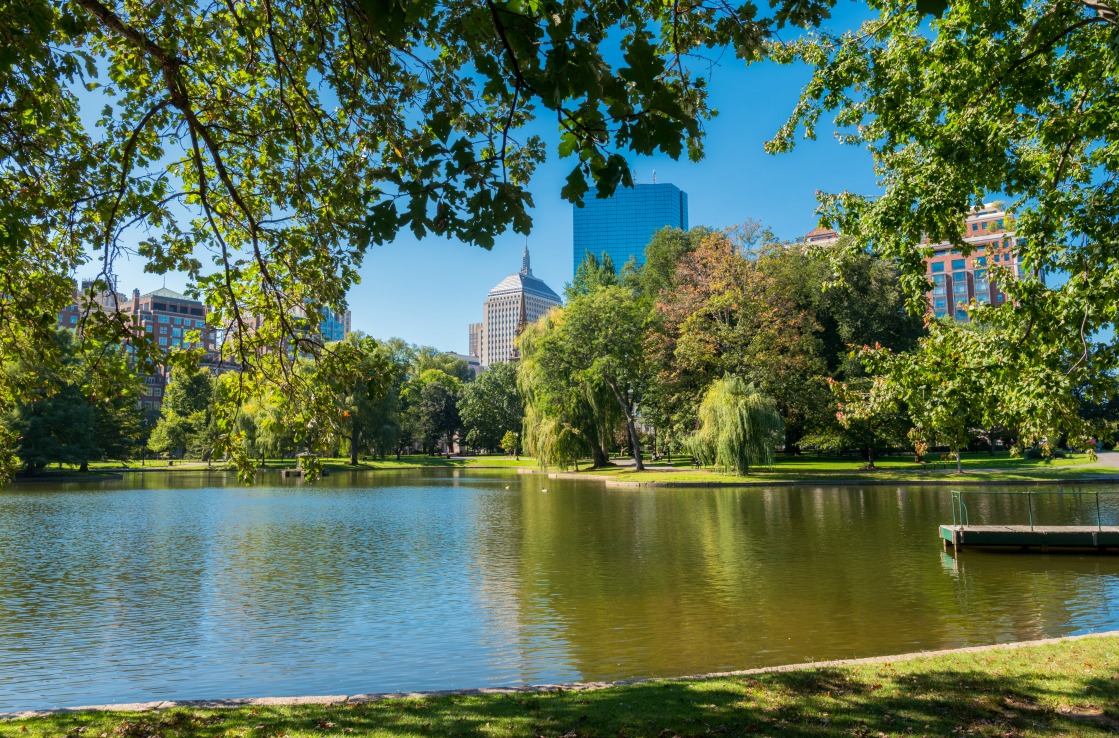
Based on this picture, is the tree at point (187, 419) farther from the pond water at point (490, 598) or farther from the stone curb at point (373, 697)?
the stone curb at point (373, 697)

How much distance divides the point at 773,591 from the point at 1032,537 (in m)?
6.98

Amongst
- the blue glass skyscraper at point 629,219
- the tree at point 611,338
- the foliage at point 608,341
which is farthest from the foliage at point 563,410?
the blue glass skyscraper at point 629,219

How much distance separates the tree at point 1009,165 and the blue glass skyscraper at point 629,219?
13857cm

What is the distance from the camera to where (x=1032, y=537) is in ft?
48.0

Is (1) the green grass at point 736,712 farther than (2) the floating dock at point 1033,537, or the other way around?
(2) the floating dock at point 1033,537

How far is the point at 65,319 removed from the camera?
115m

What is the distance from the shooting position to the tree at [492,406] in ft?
253

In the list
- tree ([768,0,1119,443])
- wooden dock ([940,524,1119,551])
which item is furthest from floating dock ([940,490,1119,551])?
tree ([768,0,1119,443])

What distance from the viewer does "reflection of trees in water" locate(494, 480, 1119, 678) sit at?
8828 mm

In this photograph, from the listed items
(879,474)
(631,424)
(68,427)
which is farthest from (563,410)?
(68,427)

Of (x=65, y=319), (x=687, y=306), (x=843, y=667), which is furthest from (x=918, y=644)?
(x=65, y=319)

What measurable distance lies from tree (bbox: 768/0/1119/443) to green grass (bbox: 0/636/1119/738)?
347 centimetres

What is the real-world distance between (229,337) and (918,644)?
29.3ft

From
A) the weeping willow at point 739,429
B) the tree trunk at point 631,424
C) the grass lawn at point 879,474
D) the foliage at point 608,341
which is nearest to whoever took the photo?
the grass lawn at point 879,474
